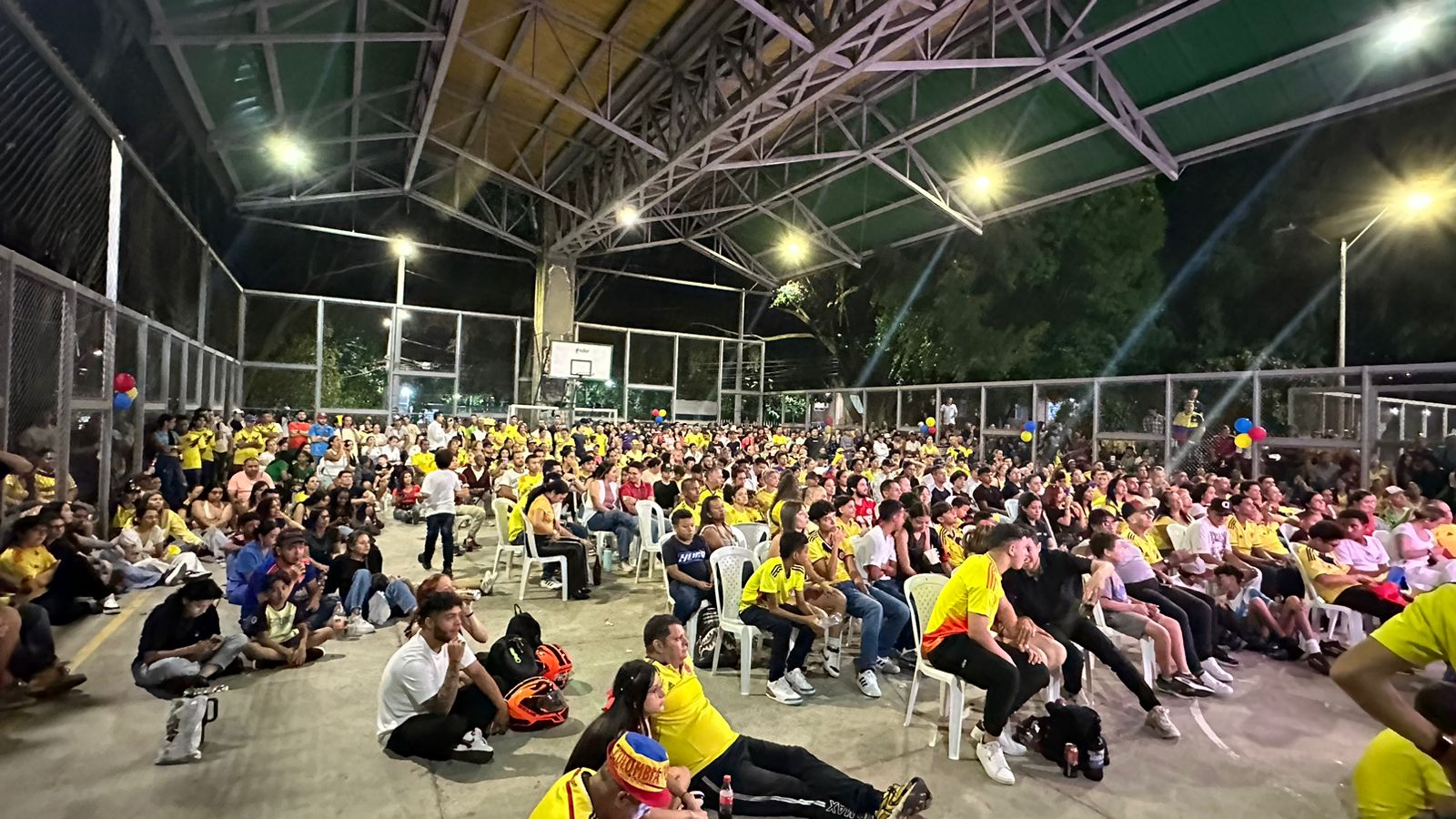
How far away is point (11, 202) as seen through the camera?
5.24 meters

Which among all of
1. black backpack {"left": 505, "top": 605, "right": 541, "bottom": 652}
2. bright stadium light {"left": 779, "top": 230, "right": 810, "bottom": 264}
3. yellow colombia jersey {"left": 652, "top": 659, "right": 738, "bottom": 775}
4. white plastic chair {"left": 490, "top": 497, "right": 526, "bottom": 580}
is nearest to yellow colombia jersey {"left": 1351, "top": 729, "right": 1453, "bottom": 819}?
yellow colombia jersey {"left": 652, "top": 659, "right": 738, "bottom": 775}

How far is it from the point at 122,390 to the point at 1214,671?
9860 mm

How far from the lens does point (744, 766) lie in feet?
9.18

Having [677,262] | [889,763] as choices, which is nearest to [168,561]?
[889,763]

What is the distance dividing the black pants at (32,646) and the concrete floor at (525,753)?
0.22 m

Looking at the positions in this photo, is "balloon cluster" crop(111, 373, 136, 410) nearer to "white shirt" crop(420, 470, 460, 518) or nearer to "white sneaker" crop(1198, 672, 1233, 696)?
"white shirt" crop(420, 470, 460, 518)

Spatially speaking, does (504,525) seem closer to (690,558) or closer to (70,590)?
(690,558)

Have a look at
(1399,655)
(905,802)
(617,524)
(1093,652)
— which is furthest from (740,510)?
(1399,655)

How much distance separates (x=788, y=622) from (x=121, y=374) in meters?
7.49

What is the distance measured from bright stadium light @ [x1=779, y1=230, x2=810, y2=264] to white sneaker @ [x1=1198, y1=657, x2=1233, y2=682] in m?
16.1

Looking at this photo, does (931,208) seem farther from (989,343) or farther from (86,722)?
(86,722)

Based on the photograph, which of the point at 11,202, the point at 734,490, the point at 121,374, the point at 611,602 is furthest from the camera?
the point at 121,374

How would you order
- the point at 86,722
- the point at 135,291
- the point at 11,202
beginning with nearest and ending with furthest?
the point at 86,722
the point at 11,202
the point at 135,291

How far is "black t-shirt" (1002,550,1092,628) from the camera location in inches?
159
